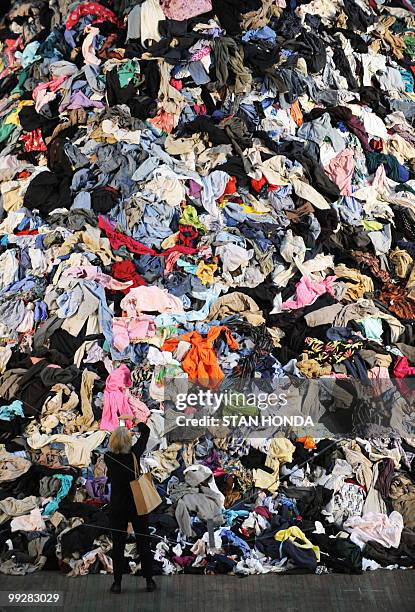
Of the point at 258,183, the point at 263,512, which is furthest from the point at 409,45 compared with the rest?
the point at 263,512

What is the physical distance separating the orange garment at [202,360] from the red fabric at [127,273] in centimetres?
74

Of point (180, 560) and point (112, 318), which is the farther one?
point (112, 318)

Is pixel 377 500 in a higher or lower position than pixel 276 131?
lower

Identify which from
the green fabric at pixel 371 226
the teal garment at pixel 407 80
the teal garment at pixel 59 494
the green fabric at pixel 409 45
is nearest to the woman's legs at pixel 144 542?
the teal garment at pixel 59 494

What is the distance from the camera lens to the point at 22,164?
11062mm

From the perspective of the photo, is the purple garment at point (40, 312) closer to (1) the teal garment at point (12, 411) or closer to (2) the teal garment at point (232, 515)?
(1) the teal garment at point (12, 411)

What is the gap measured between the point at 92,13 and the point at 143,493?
21.0 feet

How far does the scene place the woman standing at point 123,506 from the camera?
24.1 feet

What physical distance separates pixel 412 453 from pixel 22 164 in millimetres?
5051

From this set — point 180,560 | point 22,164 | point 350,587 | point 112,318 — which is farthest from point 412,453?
point 22,164

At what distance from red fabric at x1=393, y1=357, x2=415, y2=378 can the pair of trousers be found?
2805 mm

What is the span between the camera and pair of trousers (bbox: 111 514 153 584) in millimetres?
7402

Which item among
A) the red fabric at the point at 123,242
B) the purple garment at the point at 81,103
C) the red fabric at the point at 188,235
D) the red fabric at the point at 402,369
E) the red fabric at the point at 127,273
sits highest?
the purple garment at the point at 81,103

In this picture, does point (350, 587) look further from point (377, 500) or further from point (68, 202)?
point (68, 202)
